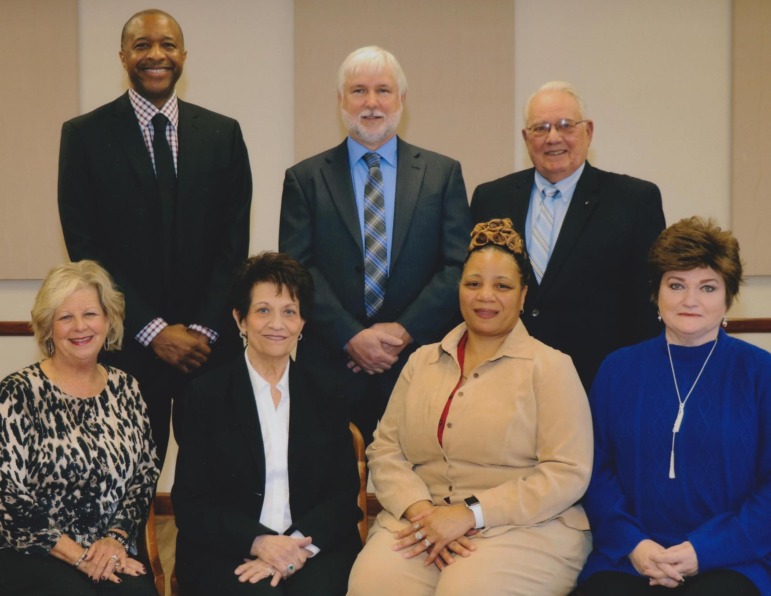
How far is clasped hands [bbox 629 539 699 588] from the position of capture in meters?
2.44

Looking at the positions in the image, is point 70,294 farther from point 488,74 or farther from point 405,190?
point 488,74

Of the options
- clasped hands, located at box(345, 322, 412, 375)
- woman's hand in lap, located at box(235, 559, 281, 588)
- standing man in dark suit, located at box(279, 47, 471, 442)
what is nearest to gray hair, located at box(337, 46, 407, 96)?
standing man in dark suit, located at box(279, 47, 471, 442)

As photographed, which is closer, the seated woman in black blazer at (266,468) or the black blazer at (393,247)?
the seated woman in black blazer at (266,468)

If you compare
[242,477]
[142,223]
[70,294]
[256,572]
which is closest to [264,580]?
[256,572]

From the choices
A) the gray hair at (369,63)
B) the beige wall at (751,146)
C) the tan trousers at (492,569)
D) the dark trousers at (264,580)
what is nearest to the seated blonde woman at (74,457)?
the dark trousers at (264,580)

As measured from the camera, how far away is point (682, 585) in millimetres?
2461

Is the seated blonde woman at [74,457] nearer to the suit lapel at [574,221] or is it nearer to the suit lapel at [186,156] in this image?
the suit lapel at [186,156]

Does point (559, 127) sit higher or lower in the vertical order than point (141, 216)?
higher

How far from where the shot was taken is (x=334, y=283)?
323 centimetres

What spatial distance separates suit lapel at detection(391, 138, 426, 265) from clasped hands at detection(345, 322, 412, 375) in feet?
0.81

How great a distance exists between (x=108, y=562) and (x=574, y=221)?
184 cm

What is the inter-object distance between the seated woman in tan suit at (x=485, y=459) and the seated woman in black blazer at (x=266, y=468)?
127mm

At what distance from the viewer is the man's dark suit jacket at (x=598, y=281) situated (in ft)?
10.5

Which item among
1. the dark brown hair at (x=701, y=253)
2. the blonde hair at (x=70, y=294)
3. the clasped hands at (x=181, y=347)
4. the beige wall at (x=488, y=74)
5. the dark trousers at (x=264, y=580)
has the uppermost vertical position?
the beige wall at (x=488, y=74)
